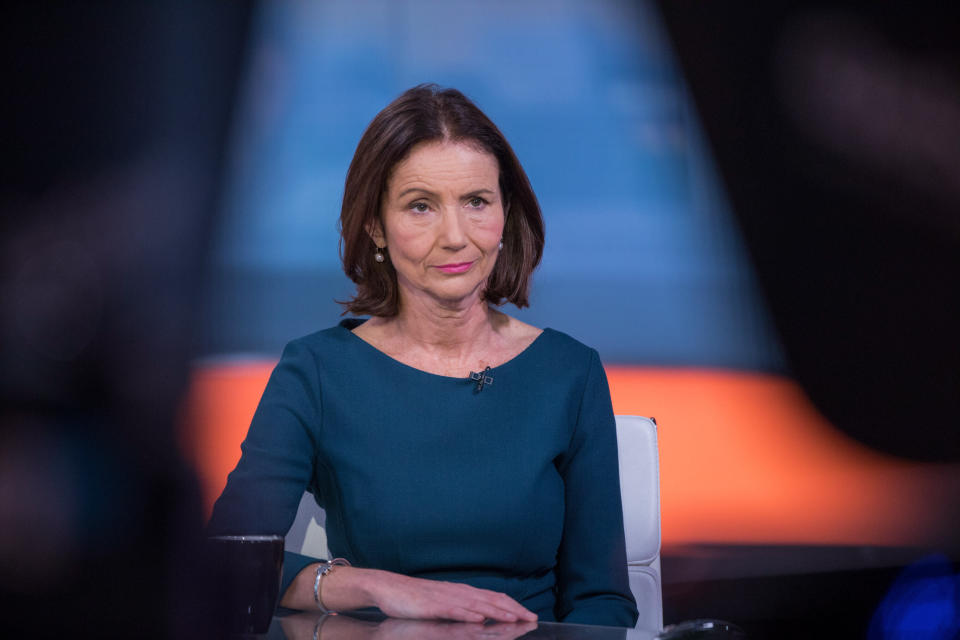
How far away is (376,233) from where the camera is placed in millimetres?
1394

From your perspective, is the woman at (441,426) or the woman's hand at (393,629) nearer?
the woman's hand at (393,629)

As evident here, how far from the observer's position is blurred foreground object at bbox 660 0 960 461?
2930 mm

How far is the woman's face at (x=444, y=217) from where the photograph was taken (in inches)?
51.3

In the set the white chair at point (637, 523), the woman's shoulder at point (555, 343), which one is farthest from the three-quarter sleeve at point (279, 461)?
the woman's shoulder at point (555, 343)

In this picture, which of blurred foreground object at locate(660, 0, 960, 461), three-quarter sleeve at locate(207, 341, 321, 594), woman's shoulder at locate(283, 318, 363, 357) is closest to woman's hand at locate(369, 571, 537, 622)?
three-quarter sleeve at locate(207, 341, 321, 594)

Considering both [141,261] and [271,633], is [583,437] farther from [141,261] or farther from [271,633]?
[141,261]

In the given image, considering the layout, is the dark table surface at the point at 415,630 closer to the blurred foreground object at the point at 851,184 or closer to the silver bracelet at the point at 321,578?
the silver bracelet at the point at 321,578

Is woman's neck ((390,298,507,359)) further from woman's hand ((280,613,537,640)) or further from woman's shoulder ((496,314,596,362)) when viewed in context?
woman's hand ((280,613,537,640))

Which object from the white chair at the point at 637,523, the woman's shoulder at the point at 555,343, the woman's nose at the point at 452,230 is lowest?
the white chair at the point at 637,523

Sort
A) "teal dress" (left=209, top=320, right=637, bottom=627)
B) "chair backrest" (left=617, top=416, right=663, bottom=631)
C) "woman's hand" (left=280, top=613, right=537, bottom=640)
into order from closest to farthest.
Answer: "woman's hand" (left=280, top=613, right=537, bottom=640), "teal dress" (left=209, top=320, right=637, bottom=627), "chair backrest" (left=617, top=416, right=663, bottom=631)

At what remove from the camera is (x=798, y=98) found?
299cm

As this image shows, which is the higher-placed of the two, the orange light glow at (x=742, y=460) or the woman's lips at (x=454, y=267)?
the woman's lips at (x=454, y=267)

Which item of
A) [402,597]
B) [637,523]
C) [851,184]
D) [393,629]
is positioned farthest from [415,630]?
[851,184]

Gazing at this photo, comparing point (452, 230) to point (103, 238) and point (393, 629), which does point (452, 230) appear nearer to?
point (393, 629)
